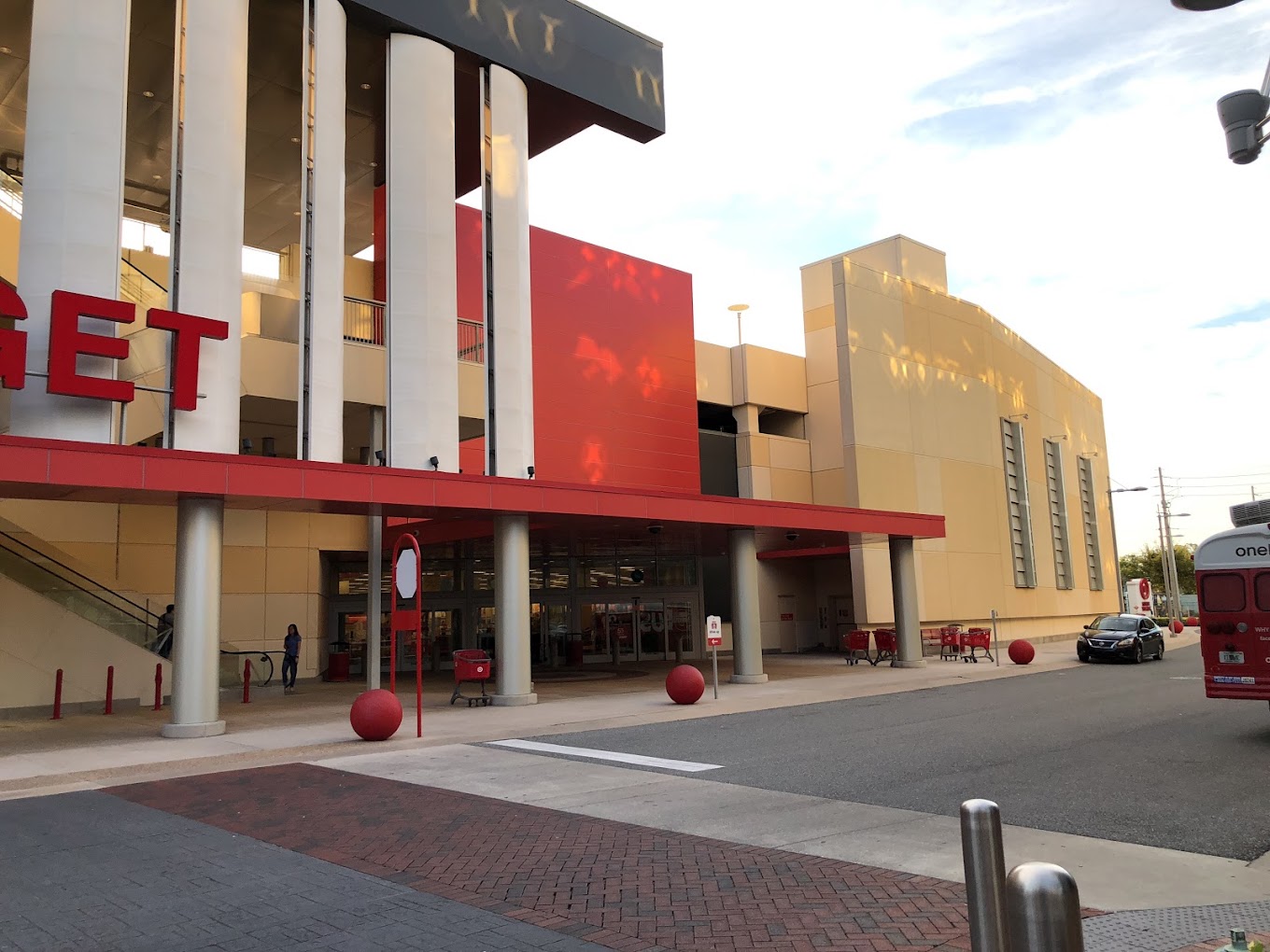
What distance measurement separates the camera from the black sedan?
98.3ft

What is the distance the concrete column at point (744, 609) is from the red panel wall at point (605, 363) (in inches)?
271

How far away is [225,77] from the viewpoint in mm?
18797

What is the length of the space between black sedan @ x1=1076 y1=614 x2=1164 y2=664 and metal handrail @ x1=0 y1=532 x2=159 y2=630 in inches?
1050

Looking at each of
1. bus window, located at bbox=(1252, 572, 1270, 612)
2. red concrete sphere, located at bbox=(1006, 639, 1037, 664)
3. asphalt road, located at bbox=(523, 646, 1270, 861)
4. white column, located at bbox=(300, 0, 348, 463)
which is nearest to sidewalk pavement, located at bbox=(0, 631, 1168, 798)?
A: red concrete sphere, located at bbox=(1006, 639, 1037, 664)

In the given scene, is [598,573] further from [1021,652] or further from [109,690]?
[109,690]

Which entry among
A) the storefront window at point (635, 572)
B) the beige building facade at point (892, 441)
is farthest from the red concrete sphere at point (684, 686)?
the beige building facade at point (892, 441)

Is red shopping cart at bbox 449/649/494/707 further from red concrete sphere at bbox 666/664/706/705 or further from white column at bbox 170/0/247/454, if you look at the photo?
white column at bbox 170/0/247/454

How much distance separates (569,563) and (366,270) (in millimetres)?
12290

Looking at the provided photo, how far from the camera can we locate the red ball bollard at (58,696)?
18.9m

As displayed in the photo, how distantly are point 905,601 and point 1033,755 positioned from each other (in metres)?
17.0

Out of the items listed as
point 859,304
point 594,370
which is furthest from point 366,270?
point 859,304

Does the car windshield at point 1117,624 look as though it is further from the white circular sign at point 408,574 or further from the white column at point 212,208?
the white column at point 212,208

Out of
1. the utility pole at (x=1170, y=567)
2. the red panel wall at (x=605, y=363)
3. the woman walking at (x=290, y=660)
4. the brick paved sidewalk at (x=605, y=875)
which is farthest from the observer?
the utility pole at (x=1170, y=567)

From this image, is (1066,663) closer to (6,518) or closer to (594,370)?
(594,370)
